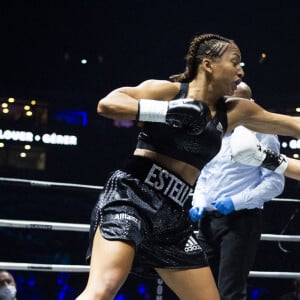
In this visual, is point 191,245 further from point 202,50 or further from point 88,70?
point 88,70

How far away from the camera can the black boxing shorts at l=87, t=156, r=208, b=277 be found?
1.71m

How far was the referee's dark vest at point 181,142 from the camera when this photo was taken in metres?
1.76

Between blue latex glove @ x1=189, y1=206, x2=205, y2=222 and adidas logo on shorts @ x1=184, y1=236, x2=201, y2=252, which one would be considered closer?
adidas logo on shorts @ x1=184, y1=236, x2=201, y2=252

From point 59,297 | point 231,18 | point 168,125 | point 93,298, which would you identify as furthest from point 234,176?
point 231,18

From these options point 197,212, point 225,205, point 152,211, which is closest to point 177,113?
point 152,211

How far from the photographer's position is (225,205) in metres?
2.35

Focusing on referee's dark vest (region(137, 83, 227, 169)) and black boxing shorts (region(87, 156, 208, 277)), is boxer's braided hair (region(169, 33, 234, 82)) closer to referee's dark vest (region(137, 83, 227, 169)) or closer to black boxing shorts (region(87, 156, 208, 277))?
referee's dark vest (region(137, 83, 227, 169))

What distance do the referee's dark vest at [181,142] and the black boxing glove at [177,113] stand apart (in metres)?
0.11

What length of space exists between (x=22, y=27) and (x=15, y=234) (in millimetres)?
5639

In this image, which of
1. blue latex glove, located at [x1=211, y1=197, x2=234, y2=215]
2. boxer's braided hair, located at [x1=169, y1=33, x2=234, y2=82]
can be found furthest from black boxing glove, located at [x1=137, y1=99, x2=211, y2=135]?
blue latex glove, located at [x1=211, y1=197, x2=234, y2=215]

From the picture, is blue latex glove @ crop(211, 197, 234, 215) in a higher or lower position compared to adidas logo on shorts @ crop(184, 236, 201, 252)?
lower

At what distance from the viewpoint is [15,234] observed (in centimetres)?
744

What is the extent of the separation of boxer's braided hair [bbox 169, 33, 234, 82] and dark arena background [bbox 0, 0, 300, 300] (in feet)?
20.3

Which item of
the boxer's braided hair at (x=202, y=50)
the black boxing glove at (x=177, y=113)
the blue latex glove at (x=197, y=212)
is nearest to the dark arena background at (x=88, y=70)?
the blue latex glove at (x=197, y=212)
